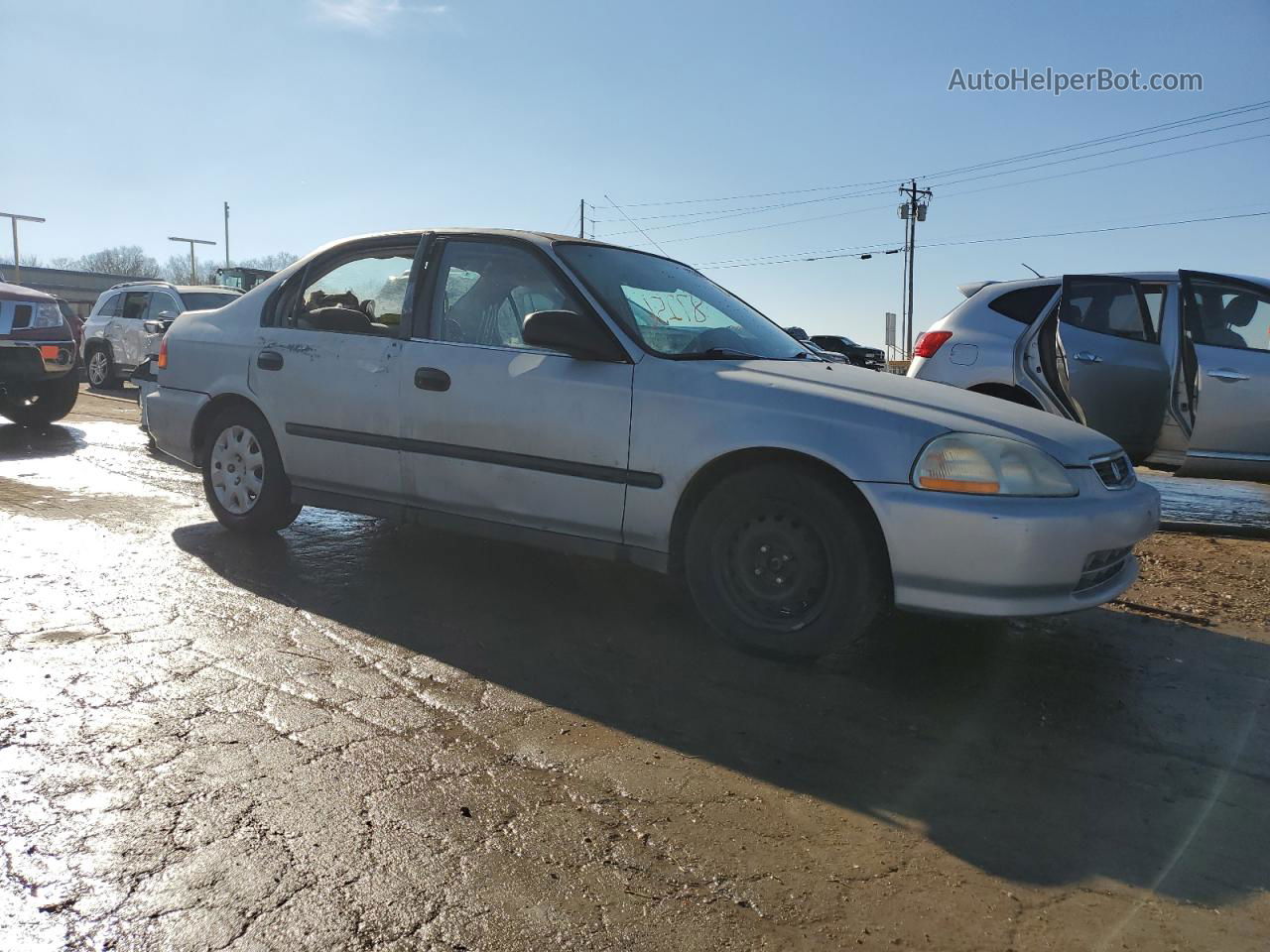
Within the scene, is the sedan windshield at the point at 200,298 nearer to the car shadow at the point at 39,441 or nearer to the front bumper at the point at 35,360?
the car shadow at the point at 39,441

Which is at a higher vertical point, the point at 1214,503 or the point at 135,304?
the point at 135,304

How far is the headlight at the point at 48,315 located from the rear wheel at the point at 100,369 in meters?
6.86

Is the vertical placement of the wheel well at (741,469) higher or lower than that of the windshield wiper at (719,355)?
lower

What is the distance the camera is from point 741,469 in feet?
12.3

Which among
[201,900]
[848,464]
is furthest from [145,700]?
[848,464]

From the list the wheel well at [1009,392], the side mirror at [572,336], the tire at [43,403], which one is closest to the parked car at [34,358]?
the tire at [43,403]

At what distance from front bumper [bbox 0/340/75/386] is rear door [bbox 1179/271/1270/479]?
32.1 ft

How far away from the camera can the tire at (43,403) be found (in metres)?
9.75

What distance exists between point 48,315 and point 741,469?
8701 mm

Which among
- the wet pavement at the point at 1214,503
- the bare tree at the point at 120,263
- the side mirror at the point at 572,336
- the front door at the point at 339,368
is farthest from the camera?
the bare tree at the point at 120,263

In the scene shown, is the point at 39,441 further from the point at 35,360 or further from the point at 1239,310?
the point at 1239,310

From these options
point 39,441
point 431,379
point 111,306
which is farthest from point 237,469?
point 111,306

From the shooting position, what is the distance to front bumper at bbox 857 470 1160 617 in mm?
3287

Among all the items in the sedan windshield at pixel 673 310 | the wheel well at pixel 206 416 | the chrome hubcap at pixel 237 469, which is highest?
the sedan windshield at pixel 673 310
